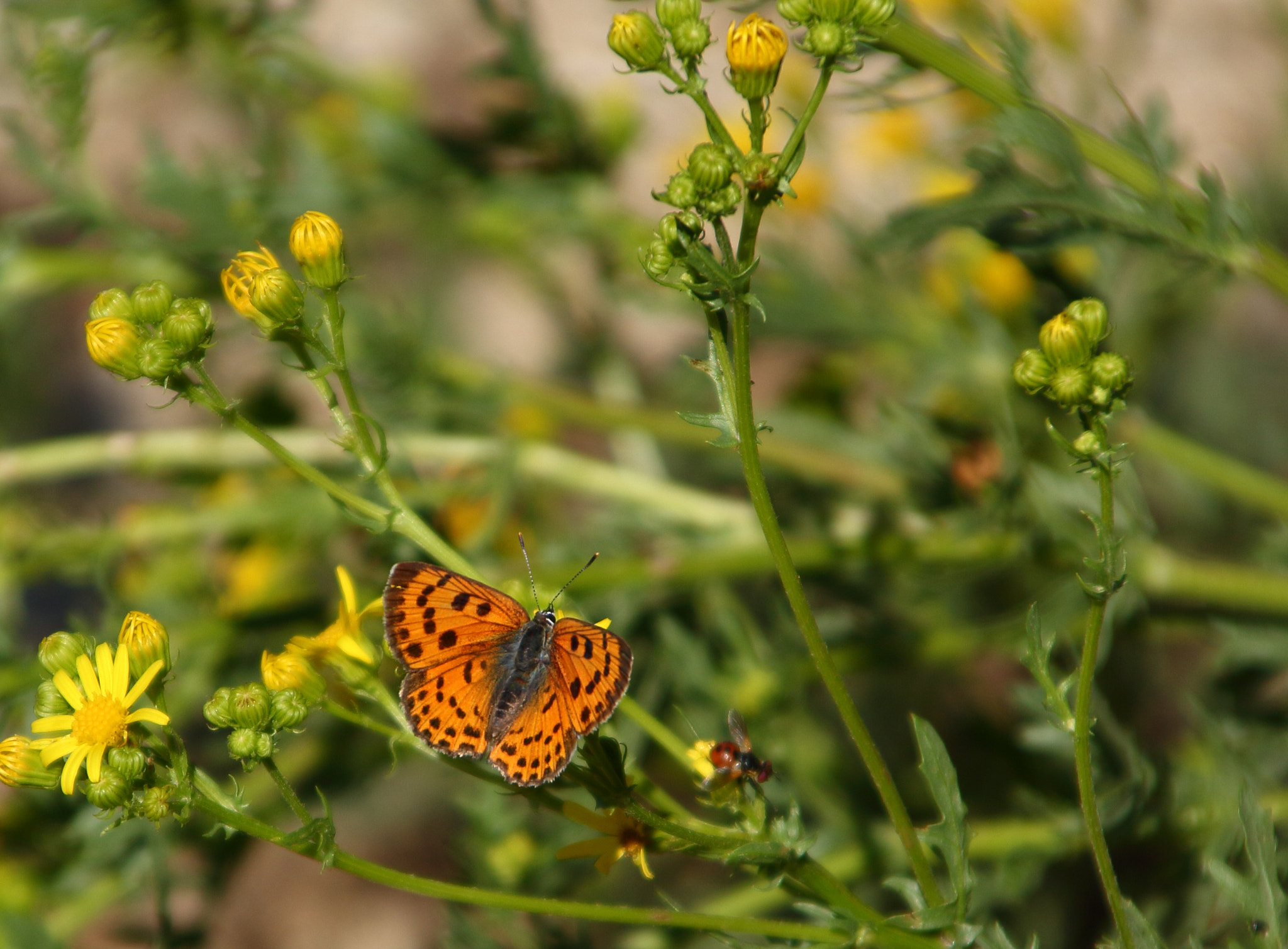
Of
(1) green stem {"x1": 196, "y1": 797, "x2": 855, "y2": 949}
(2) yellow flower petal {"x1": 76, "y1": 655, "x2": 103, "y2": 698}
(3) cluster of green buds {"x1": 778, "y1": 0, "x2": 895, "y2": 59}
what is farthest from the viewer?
(2) yellow flower petal {"x1": 76, "y1": 655, "x2": 103, "y2": 698}

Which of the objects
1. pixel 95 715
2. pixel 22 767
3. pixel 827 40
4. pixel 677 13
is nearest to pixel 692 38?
pixel 677 13

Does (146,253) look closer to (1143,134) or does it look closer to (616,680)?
(616,680)

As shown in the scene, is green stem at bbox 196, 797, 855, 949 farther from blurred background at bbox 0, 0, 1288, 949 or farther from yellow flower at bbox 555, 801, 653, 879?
blurred background at bbox 0, 0, 1288, 949

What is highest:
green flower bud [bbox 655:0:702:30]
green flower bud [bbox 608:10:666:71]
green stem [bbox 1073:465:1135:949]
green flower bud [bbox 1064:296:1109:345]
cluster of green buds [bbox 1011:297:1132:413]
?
green flower bud [bbox 655:0:702:30]

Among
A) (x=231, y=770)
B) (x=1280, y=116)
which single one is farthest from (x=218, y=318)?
(x=1280, y=116)

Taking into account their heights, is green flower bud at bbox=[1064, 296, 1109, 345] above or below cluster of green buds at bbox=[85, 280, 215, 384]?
above

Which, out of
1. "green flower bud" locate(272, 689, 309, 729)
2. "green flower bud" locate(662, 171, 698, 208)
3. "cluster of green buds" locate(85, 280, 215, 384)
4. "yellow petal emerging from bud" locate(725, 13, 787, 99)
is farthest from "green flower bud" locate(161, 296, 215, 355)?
"yellow petal emerging from bud" locate(725, 13, 787, 99)
